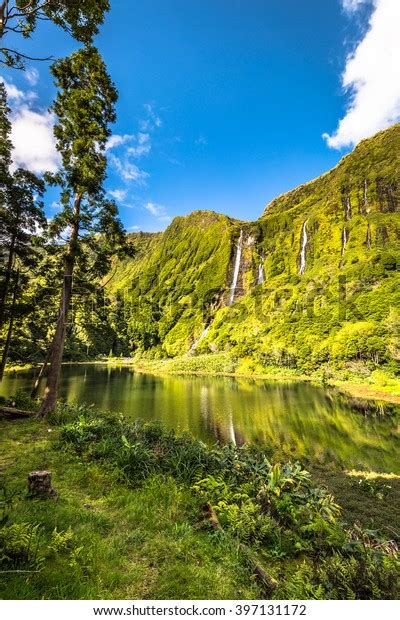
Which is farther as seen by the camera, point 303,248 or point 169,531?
point 303,248

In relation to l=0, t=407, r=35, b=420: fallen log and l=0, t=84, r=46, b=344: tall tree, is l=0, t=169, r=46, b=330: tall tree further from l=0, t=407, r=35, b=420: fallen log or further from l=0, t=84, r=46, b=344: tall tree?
l=0, t=407, r=35, b=420: fallen log

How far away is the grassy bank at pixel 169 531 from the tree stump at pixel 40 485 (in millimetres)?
171

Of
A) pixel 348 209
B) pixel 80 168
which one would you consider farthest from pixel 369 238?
pixel 80 168

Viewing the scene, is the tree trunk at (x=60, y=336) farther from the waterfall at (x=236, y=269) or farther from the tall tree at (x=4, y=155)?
the waterfall at (x=236, y=269)

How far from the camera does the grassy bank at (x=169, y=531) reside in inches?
156

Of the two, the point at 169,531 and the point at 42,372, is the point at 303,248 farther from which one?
the point at 169,531

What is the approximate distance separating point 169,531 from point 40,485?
9.25 feet

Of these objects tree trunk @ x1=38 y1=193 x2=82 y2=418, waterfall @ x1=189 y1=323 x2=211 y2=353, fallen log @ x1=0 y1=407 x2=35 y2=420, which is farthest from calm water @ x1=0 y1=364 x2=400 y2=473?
waterfall @ x1=189 y1=323 x2=211 y2=353

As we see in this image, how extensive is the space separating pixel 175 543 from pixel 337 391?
4943 cm

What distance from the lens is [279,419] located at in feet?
98.6

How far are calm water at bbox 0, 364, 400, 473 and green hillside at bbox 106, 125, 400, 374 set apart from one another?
17025 mm

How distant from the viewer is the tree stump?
19.5 feet

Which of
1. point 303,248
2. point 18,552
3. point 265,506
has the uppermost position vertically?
point 303,248

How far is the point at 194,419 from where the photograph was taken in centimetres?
2881
